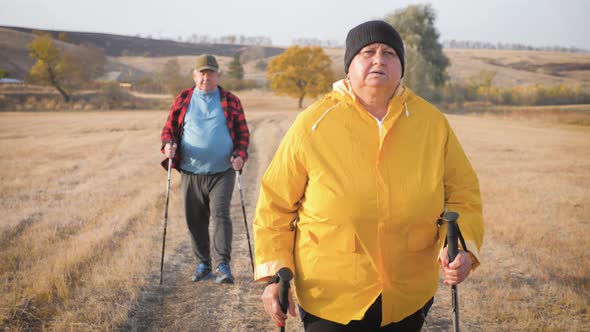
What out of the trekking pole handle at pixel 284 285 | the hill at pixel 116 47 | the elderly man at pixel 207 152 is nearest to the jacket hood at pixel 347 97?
the trekking pole handle at pixel 284 285

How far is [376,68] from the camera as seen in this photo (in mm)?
2234

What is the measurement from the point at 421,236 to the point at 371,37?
103cm

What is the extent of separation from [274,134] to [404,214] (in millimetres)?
19821

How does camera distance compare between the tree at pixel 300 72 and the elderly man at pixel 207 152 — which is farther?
the tree at pixel 300 72

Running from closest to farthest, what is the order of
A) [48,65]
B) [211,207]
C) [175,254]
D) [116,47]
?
[211,207] → [175,254] → [48,65] → [116,47]

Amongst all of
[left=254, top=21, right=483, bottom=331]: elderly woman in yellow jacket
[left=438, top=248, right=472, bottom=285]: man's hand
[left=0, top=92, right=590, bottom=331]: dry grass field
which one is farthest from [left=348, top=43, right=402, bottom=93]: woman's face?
[left=0, top=92, right=590, bottom=331]: dry grass field

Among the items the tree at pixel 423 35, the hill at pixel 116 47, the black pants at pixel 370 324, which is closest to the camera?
the black pants at pixel 370 324

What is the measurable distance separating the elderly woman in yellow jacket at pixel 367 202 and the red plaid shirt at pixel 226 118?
9.82 ft

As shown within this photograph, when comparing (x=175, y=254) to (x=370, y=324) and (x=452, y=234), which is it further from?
(x=452, y=234)

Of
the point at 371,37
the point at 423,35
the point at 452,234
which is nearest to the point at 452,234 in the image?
the point at 452,234

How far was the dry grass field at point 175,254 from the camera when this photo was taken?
167 inches

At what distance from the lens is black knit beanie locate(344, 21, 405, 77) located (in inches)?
89.6

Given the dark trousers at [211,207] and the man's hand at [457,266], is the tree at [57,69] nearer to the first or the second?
the dark trousers at [211,207]

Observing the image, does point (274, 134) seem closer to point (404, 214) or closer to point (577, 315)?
point (577, 315)
